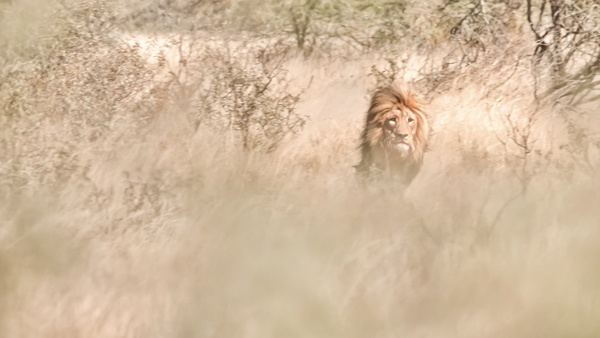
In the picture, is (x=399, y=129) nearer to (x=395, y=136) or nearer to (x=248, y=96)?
(x=395, y=136)

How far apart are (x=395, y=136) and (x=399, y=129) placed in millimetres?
68

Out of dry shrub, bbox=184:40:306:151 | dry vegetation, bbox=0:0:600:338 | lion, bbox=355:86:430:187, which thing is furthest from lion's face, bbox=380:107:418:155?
dry shrub, bbox=184:40:306:151

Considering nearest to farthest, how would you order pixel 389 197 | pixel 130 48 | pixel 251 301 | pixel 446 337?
pixel 446 337
pixel 251 301
pixel 389 197
pixel 130 48

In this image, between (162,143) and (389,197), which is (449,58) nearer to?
(389,197)

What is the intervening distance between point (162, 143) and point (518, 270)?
328 cm

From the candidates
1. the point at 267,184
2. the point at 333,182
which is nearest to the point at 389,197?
the point at 333,182

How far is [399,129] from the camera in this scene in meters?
5.73

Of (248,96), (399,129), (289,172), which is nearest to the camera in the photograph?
(399,129)

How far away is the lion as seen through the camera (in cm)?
578

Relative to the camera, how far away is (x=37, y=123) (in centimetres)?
667

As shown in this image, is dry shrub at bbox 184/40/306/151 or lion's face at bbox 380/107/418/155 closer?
lion's face at bbox 380/107/418/155

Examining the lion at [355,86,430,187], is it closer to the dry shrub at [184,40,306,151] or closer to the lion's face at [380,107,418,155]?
the lion's face at [380,107,418,155]

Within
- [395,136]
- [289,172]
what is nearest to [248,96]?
[289,172]

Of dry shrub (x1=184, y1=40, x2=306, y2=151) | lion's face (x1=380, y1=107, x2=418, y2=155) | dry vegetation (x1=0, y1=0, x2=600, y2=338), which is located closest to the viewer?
dry vegetation (x1=0, y1=0, x2=600, y2=338)
